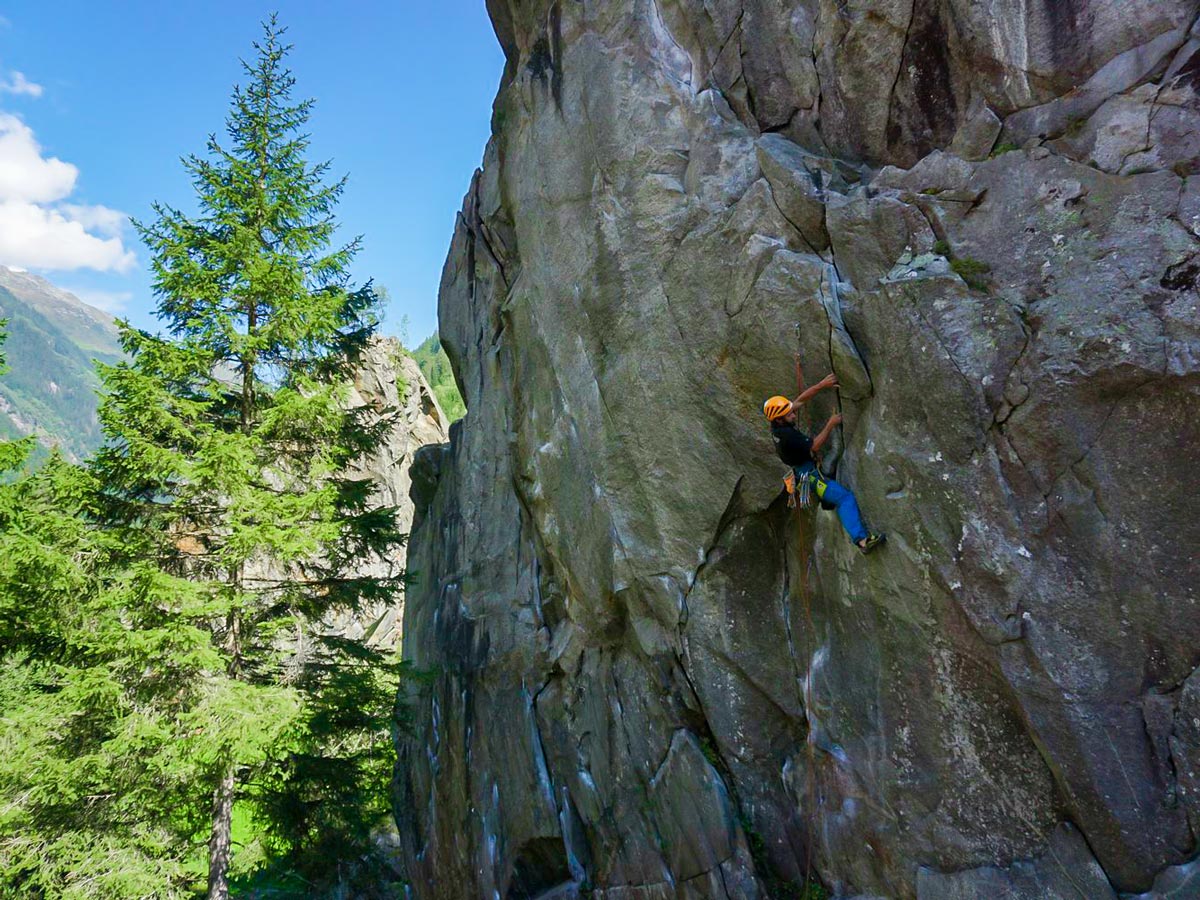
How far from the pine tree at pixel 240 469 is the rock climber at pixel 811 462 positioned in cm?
684

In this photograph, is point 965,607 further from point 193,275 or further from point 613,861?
point 193,275

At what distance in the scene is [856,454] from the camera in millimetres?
6211

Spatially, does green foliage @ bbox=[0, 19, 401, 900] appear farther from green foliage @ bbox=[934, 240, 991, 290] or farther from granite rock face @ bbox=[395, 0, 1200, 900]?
green foliage @ bbox=[934, 240, 991, 290]

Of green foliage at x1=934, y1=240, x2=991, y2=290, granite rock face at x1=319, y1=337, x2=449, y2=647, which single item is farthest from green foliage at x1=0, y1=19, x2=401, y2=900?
granite rock face at x1=319, y1=337, x2=449, y2=647

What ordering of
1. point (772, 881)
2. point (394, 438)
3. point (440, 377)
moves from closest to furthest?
point (772, 881), point (394, 438), point (440, 377)

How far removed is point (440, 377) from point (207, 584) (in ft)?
221

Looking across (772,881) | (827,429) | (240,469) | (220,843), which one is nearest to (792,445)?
(827,429)

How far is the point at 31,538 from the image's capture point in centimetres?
874

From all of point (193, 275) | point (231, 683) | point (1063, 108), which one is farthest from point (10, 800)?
point (1063, 108)

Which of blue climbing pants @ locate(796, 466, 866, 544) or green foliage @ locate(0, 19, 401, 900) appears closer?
blue climbing pants @ locate(796, 466, 866, 544)

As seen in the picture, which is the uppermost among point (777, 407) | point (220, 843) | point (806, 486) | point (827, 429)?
point (777, 407)

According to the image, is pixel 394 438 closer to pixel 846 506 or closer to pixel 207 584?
pixel 207 584

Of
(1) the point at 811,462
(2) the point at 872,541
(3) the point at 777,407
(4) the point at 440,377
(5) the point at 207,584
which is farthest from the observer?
(4) the point at 440,377

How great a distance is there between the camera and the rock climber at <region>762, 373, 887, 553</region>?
238 inches
